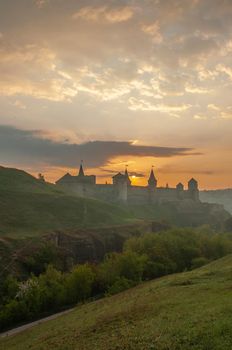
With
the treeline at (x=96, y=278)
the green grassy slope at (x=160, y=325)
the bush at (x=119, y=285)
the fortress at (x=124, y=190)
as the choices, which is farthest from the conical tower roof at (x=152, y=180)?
the green grassy slope at (x=160, y=325)

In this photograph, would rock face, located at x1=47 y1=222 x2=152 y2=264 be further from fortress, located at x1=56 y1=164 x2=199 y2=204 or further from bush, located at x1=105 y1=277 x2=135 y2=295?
fortress, located at x1=56 y1=164 x2=199 y2=204

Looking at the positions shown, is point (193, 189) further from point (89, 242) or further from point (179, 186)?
point (89, 242)

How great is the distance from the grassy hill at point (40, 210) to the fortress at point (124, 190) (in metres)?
22.7

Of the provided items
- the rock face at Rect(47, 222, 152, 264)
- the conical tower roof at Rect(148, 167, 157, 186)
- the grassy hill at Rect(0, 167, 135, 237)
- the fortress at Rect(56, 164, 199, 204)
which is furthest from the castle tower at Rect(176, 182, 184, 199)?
the rock face at Rect(47, 222, 152, 264)

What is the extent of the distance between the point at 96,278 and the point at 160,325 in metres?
33.3

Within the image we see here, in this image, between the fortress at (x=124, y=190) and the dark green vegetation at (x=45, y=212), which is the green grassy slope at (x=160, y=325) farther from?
the fortress at (x=124, y=190)

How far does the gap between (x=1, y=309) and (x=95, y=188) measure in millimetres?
121573

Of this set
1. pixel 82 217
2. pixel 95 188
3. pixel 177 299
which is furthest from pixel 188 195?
pixel 177 299

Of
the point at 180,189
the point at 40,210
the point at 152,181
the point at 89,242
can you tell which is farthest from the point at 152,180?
the point at 89,242

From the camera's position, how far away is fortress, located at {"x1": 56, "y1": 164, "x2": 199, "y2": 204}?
16138cm

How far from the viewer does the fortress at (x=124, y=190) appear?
161m

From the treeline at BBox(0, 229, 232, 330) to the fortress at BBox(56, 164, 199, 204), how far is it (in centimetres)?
8906

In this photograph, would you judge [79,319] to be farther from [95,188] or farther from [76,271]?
[95,188]

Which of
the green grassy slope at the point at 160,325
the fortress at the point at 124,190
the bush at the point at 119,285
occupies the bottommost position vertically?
the bush at the point at 119,285
